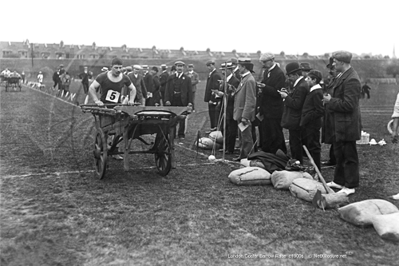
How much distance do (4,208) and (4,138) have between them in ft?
20.6

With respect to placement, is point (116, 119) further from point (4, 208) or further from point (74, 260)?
point (74, 260)

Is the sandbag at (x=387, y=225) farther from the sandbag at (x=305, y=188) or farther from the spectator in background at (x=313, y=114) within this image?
the spectator in background at (x=313, y=114)

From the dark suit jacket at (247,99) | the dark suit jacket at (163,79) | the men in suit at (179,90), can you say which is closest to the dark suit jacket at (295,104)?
the dark suit jacket at (247,99)

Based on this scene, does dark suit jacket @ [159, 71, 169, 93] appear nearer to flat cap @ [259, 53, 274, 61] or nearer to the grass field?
the grass field

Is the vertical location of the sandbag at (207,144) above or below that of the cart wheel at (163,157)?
below

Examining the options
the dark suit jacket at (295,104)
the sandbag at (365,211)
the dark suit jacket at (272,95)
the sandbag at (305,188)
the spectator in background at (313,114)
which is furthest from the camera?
the dark suit jacket at (272,95)

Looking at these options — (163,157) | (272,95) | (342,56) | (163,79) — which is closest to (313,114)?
(272,95)

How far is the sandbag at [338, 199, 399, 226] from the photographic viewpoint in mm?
5082

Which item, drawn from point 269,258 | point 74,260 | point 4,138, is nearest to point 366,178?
point 269,258

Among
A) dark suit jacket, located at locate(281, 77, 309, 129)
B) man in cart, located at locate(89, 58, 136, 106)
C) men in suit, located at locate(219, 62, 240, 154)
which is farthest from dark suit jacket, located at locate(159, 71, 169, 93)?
dark suit jacket, located at locate(281, 77, 309, 129)

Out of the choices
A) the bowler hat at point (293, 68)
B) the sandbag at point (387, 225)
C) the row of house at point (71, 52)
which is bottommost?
the sandbag at point (387, 225)

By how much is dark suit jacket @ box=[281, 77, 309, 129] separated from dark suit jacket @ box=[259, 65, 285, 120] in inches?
25.5

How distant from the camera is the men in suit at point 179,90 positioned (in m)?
12.2

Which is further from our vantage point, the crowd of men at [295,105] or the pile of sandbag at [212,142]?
the pile of sandbag at [212,142]
